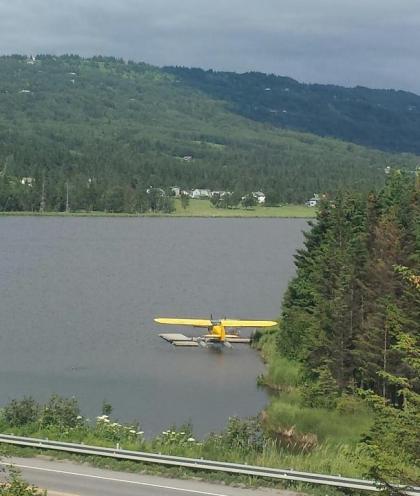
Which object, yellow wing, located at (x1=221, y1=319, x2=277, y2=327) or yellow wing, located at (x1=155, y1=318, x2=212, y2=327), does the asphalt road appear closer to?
yellow wing, located at (x1=221, y1=319, x2=277, y2=327)

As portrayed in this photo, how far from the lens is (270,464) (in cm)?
3064

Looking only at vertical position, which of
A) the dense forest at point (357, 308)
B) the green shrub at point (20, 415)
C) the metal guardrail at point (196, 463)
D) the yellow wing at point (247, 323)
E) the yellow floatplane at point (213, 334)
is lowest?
the yellow floatplane at point (213, 334)

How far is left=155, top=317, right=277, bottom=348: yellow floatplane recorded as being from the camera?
71.2 metres

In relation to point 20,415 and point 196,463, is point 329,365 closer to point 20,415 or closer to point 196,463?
point 20,415

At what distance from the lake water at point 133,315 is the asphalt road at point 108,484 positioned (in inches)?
642

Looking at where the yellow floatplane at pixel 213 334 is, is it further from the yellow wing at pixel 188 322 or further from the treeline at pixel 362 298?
the treeline at pixel 362 298

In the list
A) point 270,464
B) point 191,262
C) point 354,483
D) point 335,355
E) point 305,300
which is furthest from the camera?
point 191,262

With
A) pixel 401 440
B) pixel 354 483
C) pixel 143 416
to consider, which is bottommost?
pixel 143 416

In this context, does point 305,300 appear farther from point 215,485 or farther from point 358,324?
point 215,485

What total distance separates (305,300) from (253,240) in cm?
10867

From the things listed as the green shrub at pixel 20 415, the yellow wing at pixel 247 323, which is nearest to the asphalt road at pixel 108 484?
the green shrub at pixel 20 415

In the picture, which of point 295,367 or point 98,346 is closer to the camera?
point 295,367

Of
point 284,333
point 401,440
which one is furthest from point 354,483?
point 284,333

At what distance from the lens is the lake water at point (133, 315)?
53219mm
